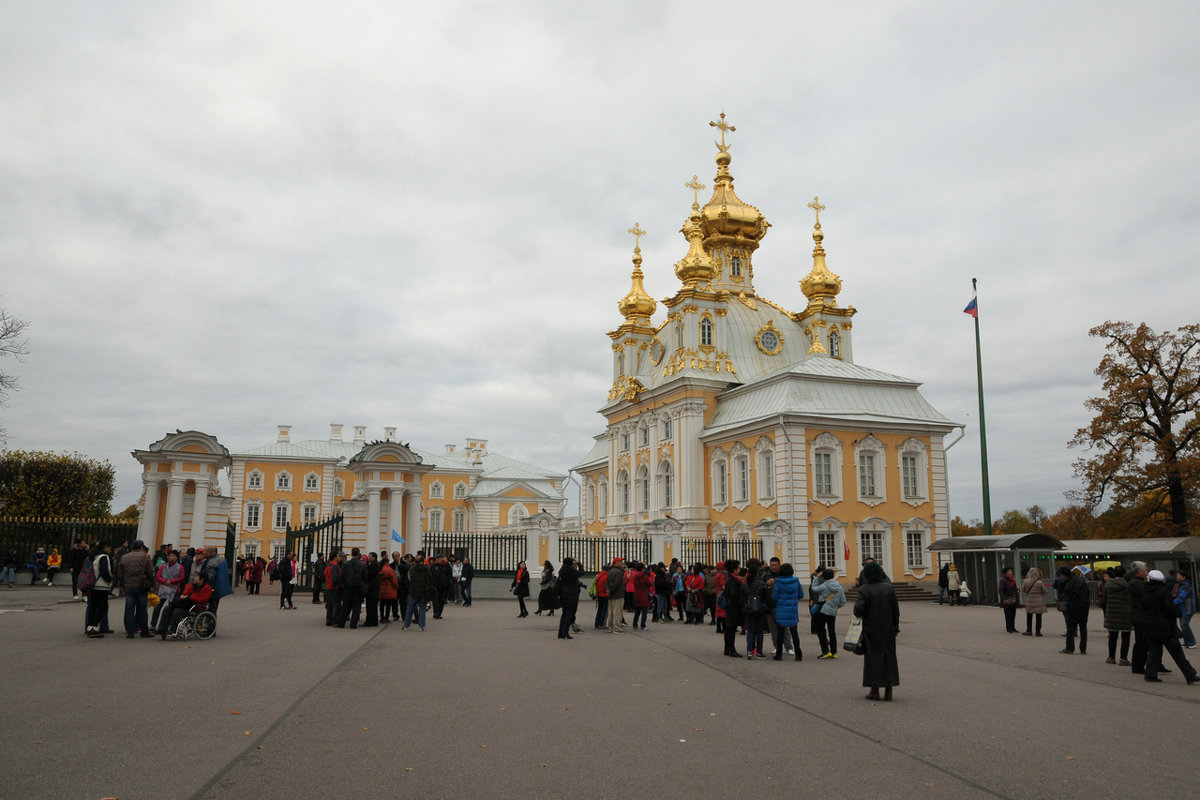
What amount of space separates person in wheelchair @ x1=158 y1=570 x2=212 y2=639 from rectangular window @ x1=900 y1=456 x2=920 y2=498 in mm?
30877

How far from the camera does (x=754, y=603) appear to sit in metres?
14.4

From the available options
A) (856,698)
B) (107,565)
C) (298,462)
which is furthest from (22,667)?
(298,462)

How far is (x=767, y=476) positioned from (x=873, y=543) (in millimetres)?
5156

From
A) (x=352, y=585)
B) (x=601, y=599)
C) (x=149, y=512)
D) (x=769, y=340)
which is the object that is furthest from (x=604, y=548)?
(x=769, y=340)

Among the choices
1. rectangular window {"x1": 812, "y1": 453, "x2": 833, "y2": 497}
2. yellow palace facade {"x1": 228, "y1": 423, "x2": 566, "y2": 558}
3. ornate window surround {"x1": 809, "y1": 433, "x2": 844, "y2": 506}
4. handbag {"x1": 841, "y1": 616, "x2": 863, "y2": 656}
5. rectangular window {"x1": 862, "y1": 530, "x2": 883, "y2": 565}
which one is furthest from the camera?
yellow palace facade {"x1": 228, "y1": 423, "x2": 566, "y2": 558}

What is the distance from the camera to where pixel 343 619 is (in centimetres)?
1895

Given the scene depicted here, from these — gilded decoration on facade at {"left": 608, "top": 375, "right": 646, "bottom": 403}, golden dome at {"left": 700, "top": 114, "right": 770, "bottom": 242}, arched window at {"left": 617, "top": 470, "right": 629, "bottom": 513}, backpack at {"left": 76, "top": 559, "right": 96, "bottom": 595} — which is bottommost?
backpack at {"left": 76, "top": 559, "right": 96, "bottom": 595}

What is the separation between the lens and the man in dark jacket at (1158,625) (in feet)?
39.6

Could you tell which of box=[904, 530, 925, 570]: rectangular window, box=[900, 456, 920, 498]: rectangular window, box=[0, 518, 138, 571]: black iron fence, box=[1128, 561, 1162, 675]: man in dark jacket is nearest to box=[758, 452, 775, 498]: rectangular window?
box=[900, 456, 920, 498]: rectangular window

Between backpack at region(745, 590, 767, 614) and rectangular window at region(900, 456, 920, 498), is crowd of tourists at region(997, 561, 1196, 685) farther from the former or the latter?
rectangular window at region(900, 456, 920, 498)

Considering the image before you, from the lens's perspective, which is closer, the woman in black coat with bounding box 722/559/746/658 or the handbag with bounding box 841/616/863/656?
the handbag with bounding box 841/616/863/656

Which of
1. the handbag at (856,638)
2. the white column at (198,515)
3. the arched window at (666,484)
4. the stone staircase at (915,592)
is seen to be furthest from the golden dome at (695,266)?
the handbag at (856,638)

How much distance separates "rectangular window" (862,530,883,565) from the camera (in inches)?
1497

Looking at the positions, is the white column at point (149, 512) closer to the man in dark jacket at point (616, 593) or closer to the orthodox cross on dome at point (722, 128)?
the man in dark jacket at point (616, 593)
